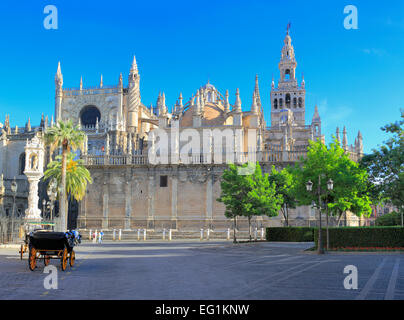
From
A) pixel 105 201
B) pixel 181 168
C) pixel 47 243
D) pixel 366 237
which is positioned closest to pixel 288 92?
pixel 181 168

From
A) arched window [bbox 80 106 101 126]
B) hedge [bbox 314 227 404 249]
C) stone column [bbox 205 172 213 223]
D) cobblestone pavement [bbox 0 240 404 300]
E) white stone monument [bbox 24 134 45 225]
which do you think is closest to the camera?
cobblestone pavement [bbox 0 240 404 300]

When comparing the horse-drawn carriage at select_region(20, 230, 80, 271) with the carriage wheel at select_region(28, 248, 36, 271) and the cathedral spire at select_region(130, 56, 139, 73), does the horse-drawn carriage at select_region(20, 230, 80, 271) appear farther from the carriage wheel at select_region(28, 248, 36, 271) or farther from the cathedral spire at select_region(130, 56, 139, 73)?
the cathedral spire at select_region(130, 56, 139, 73)

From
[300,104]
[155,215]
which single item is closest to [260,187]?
[155,215]

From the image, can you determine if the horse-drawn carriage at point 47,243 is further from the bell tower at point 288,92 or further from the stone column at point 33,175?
the bell tower at point 288,92

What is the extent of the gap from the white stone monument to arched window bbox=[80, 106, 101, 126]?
28342 millimetres

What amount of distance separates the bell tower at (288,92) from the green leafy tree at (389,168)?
64669 millimetres

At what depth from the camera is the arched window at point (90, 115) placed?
2657 inches

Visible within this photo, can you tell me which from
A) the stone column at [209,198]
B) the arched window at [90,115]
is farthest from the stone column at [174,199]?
the arched window at [90,115]

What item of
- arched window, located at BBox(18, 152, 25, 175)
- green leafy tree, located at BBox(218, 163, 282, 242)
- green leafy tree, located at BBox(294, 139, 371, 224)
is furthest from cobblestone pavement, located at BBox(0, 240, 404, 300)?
arched window, located at BBox(18, 152, 25, 175)

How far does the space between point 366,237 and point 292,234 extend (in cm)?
908

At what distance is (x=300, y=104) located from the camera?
9431 centimetres

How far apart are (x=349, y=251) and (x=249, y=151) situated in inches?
968

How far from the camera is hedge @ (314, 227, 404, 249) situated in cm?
2495
